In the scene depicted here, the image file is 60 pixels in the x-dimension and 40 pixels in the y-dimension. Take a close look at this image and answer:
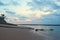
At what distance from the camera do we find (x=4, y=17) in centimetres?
4625

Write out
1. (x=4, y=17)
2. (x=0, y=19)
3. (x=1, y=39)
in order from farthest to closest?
(x=4, y=17) → (x=0, y=19) → (x=1, y=39)

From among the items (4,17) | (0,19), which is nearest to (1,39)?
(0,19)

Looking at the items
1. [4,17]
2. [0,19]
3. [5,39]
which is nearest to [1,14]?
[4,17]

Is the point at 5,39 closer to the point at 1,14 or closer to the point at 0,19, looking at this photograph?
the point at 0,19

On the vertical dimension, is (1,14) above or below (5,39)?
above

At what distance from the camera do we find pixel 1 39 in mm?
11117

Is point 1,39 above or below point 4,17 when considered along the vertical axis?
below

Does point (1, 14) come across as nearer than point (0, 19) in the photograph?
No

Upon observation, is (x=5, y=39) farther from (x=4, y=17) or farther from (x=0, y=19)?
(x=4, y=17)

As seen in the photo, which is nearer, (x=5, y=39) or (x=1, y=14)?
(x=5, y=39)

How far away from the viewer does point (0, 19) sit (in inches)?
1681

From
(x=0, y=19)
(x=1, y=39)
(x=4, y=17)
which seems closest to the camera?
(x=1, y=39)

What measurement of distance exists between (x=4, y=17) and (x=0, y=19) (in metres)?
3.65

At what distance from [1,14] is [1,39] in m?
36.6
